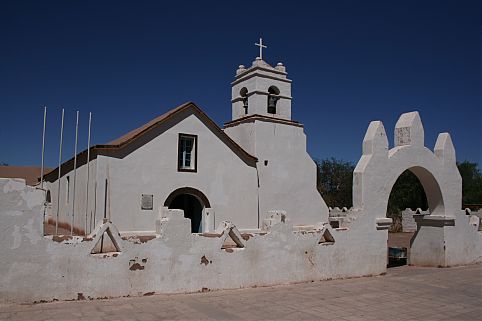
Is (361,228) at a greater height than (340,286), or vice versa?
(361,228)

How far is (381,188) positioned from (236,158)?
22.2ft

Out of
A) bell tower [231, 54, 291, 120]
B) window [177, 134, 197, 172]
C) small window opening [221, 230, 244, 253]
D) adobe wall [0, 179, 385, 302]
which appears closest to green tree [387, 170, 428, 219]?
bell tower [231, 54, 291, 120]

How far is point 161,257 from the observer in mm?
8273

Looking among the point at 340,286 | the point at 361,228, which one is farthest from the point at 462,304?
the point at 361,228

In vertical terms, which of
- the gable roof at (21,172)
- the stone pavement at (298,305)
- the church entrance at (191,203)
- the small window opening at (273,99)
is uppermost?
the small window opening at (273,99)

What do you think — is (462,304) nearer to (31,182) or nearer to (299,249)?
(299,249)

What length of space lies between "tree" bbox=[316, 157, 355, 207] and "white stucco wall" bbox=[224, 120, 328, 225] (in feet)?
87.6

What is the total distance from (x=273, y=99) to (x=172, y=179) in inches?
239

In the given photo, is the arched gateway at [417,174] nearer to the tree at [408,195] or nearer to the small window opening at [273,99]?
the small window opening at [273,99]

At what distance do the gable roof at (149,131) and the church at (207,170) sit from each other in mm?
38

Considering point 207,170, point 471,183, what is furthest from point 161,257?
point 471,183

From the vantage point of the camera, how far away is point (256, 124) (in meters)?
17.8

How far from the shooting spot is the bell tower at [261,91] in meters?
18.2

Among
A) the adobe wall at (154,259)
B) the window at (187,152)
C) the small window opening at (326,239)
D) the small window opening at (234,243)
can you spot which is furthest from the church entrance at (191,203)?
the adobe wall at (154,259)
